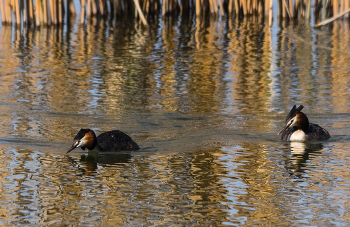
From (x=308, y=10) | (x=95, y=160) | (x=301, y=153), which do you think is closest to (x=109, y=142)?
(x=95, y=160)

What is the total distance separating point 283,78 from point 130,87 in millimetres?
3429

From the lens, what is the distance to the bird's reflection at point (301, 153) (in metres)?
8.34

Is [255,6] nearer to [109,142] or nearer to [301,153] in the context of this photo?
[301,153]

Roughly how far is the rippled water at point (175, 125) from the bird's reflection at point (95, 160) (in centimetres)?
3

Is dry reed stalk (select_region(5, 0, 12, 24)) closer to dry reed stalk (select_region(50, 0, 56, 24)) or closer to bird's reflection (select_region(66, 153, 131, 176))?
dry reed stalk (select_region(50, 0, 56, 24))

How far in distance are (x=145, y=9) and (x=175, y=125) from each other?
1301 cm

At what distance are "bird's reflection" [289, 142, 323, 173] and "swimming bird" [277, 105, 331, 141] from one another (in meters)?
0.11

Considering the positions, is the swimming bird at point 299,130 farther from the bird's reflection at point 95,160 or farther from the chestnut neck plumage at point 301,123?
the bird's reflection at point 95,160

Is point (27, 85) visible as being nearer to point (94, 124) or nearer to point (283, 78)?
point (94, 124)

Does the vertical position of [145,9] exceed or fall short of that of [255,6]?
it falls short

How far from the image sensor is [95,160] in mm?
8867

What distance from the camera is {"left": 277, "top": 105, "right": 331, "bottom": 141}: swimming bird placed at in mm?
9859

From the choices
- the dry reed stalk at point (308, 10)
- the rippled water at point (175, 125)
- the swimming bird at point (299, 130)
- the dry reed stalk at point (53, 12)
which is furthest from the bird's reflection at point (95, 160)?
the dry reed stalk at point (308, 10)

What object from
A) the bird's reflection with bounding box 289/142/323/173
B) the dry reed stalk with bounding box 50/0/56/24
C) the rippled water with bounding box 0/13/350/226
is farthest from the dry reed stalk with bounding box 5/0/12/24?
the bird's reflection with bounding box 289/142/323/173
